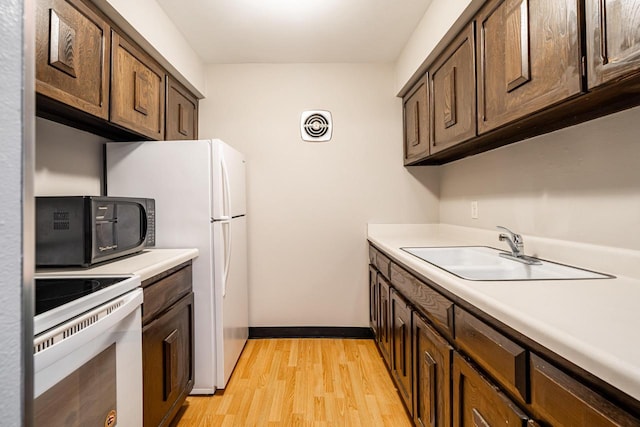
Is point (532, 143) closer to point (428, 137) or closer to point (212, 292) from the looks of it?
point (428, 137)

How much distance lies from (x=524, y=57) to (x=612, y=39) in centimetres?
36

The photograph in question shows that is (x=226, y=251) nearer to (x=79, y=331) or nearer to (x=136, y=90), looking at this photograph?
(x=136, y=90)

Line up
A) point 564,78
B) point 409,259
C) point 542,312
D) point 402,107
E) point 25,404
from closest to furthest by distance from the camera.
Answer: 1. point 25,404
2. point 542,312
3. point 564,78
4. point 409,259
5. point 402,107

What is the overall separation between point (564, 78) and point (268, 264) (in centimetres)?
243

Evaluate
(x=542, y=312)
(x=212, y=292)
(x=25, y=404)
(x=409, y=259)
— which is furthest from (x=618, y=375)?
(x=212, y=292)

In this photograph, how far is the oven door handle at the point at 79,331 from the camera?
78cm

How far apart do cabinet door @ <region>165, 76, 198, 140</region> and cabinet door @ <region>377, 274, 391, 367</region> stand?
1774 millimetres

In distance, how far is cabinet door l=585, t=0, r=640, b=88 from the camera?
85cm

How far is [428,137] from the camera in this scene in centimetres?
232

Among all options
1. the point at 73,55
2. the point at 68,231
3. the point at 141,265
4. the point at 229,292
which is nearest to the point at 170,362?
the point at 141,265

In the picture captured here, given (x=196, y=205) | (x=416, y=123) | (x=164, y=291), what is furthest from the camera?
(x=416, y=123)

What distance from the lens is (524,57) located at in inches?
49.3

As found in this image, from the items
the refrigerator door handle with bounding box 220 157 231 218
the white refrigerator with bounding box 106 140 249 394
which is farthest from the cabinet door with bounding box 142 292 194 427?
the refrigerator door handle with bounding box 220 157 231 218

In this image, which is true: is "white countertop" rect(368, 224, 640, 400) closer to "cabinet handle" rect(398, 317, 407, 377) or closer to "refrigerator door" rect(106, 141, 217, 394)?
"cabinet handle" rect(398, 317, 407, 377)
